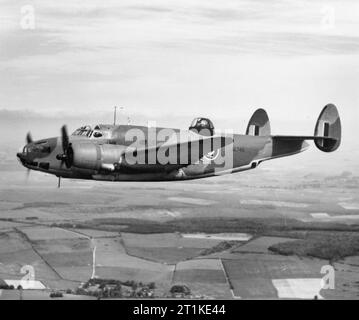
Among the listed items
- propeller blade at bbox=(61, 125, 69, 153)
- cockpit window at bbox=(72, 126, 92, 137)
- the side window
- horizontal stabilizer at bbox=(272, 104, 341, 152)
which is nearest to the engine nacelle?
propeller blade at bbox=(61, 125, 69, 153)

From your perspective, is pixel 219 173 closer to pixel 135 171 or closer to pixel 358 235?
pixel 135 171

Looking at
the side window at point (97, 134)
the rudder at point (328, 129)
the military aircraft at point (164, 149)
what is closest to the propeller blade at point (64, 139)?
the military aircraft at point (164, 149)

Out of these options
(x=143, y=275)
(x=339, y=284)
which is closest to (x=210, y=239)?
(x=143, y=275)

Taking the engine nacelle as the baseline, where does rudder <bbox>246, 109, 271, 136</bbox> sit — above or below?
above

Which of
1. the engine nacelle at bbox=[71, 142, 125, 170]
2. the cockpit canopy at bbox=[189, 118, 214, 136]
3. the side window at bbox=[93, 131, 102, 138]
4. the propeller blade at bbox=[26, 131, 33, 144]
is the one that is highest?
the cockpit canopy at bbox=[189, 118, 214, 136]

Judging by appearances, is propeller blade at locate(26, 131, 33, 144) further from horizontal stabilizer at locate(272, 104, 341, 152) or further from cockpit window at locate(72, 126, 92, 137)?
horizontal stabilizer at locate(272, 104, 341, 152)
